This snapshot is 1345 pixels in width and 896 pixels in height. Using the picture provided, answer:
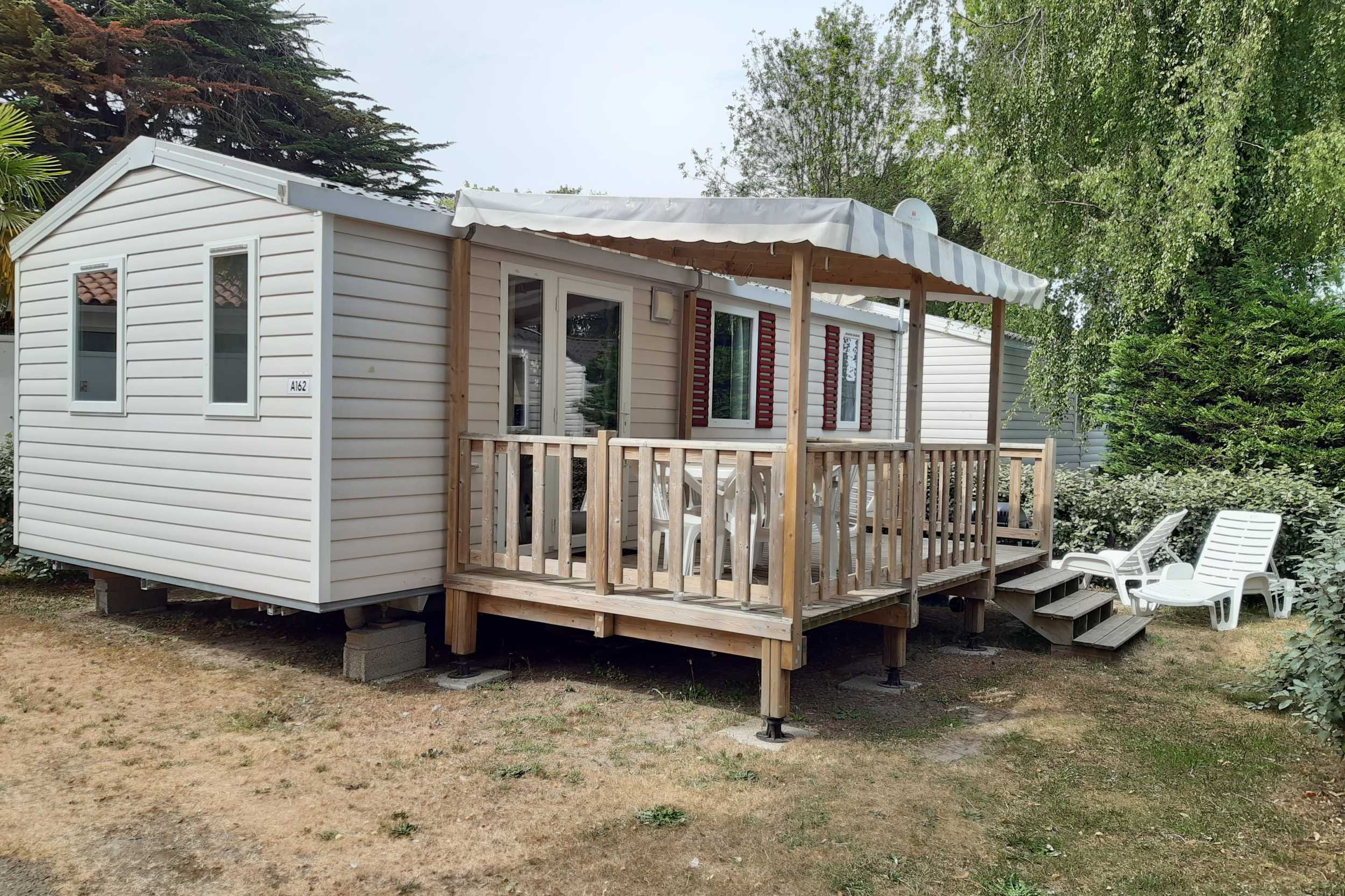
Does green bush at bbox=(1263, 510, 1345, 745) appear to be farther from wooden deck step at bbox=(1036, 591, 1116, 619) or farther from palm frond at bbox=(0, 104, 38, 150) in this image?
palm frond at bbox=(0, 104, 38, 150)

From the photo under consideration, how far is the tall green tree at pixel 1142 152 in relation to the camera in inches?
388

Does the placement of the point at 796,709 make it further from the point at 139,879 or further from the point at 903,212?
the point at 139,879

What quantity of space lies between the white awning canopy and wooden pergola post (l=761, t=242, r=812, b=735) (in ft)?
0.84

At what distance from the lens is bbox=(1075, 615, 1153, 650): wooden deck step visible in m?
6.61

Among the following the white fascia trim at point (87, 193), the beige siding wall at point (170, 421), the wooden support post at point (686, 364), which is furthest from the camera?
the wooden support post at point (686, 364)

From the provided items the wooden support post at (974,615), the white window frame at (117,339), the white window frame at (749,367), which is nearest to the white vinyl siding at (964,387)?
the white window frame at (749,367)

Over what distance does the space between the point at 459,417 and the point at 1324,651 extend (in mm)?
4578

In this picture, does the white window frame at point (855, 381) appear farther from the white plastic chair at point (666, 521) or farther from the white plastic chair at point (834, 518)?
the white plastic chair at point (666, 521)

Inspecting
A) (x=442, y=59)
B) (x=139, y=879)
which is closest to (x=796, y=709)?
(x=139, y=879)

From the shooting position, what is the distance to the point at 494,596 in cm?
592

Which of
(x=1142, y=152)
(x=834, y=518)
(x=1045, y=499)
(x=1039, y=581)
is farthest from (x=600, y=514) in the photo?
(x=1142, y=152)

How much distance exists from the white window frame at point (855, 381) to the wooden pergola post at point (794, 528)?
18.4 ft

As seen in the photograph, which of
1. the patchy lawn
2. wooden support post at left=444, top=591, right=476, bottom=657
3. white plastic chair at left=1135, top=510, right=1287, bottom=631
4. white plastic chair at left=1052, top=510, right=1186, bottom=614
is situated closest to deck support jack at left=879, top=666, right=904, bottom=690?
the patchy lawn

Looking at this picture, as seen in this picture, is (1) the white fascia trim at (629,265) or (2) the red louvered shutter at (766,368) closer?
(1) the white fascia trim at (629,265)
